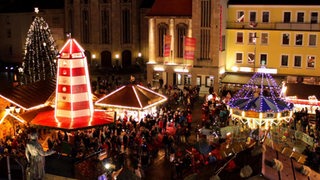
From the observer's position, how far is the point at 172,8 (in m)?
47.7

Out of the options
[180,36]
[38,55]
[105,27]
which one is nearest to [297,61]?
[180,36]

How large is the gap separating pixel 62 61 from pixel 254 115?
→ 11.2 m

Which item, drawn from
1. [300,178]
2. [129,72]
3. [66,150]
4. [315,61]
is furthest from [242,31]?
[300,178]

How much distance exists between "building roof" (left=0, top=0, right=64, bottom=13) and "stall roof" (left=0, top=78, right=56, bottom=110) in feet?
116

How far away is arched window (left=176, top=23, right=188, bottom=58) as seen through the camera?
4709 centimetres

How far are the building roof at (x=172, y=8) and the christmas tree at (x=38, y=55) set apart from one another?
10.9 metres

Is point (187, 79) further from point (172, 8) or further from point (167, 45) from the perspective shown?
point (172, 8)

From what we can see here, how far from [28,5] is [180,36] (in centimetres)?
2940

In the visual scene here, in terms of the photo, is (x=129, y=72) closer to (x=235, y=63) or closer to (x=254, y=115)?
(x=235, y=63)

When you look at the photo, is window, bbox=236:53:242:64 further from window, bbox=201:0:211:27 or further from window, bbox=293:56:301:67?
window, bbox=293:56:301:67

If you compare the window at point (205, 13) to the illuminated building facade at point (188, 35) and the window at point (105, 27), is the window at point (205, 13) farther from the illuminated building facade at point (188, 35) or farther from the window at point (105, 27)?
the window at point (105, 27)

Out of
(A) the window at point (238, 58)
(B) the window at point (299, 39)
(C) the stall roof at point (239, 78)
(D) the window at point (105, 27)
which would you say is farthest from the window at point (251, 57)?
(D) the window at point (105, 27)

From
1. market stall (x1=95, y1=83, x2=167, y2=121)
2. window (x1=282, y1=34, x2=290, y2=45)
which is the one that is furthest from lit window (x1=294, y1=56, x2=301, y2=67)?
market stall (x1=95, y1=83, x2=167, y2=121)

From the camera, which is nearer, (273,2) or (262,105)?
(262,105)
